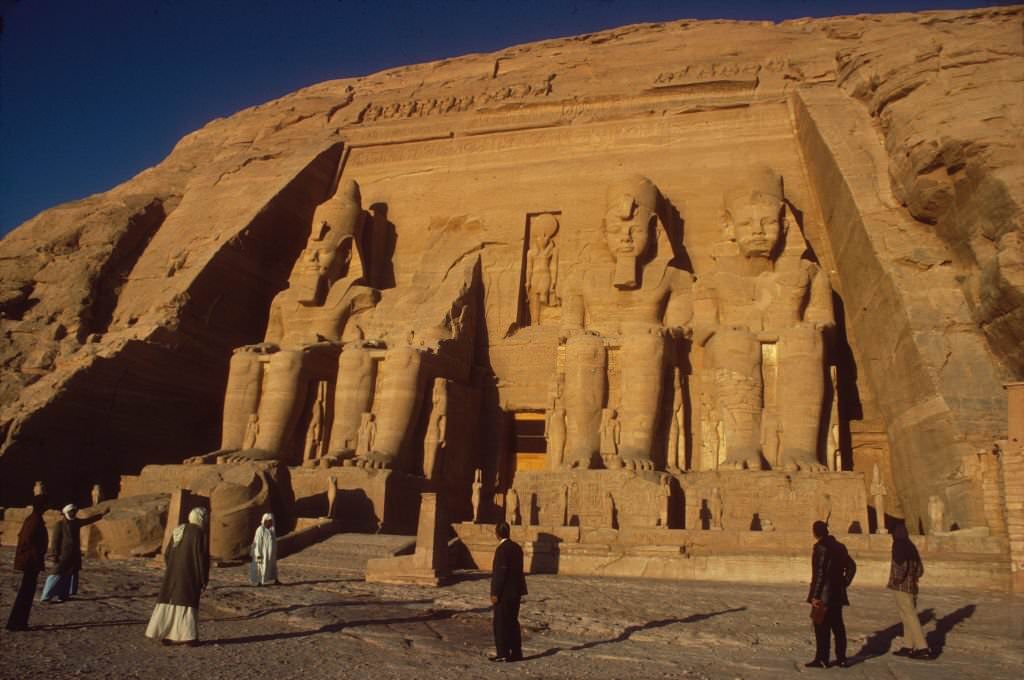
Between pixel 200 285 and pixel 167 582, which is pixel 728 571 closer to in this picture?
pixel 167 582

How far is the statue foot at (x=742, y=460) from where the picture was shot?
1017 cm

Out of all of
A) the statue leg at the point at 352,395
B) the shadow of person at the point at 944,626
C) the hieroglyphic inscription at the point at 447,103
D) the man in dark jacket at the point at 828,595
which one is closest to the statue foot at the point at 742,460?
the shadow of person at the point at 944,626

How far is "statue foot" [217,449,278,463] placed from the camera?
1059cm

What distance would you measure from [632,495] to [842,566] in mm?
5208

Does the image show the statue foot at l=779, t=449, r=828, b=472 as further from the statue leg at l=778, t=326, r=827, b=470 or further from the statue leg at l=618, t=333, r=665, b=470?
the statue leg at l=618, t=333, r=665, b=470

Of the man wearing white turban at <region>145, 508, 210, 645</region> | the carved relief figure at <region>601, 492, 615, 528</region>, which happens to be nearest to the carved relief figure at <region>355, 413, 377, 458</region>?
the carved relief figure at <region>601, 492, 615, 528</region>

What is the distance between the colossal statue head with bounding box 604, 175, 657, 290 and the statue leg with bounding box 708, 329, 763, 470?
1586mm

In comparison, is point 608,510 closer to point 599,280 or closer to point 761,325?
point 761,325

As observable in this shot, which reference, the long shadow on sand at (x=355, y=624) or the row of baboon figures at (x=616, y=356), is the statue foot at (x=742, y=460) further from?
the long shadow on sand at (x=355, y=624)

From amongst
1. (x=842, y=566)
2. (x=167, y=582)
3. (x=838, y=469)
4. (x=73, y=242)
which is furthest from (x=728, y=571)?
(x=73, y=242)

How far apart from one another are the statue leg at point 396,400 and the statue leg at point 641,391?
8.14 feet

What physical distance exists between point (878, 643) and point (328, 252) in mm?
9642

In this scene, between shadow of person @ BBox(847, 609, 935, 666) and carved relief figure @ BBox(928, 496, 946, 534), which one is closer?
shadow of person @ BBox(847, 609, 935, 666)

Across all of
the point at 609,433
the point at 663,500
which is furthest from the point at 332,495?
the point at 663,500
